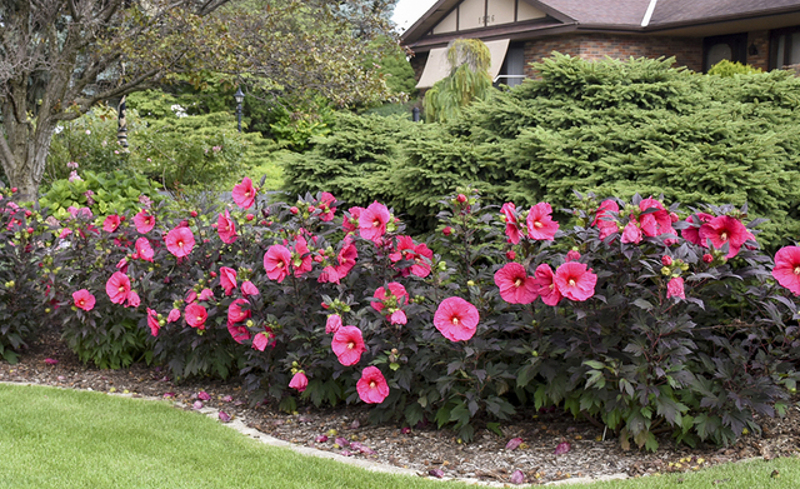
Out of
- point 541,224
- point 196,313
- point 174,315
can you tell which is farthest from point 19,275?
point 541,224

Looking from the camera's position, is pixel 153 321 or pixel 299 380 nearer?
pixel 299 380

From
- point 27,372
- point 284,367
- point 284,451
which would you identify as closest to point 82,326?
point 27,372

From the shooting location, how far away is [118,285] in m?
3.91

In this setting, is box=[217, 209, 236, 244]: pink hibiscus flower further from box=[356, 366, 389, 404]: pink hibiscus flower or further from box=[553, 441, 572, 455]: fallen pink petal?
box=[553, 441, 572, 455]: fallen pink petal

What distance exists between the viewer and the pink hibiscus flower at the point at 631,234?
2.78 meters

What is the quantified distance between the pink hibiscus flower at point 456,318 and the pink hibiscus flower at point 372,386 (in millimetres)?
413

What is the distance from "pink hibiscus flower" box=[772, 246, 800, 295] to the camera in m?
2.74

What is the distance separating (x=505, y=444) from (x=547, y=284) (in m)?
0.81

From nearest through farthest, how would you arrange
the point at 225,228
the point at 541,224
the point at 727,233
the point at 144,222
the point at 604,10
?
the point at 727,233 < the point at 541,224 < the point at 225,228 < the point at 144,222 < the point at 604,10

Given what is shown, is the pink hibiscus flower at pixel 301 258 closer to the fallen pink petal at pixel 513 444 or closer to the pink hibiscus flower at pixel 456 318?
the pink hibiscus flower at pixel 456 318

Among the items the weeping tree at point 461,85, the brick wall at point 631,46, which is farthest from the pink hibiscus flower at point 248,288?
the brick wall at point 631,46

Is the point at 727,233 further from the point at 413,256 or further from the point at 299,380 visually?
the point at 299,380

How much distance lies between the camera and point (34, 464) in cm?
281

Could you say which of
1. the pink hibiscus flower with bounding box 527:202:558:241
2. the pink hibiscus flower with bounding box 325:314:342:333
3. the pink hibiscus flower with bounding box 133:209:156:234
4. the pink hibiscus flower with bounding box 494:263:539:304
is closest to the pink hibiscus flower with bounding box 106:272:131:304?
the pink hibiscus flower with bounding box 133:209:156:234
